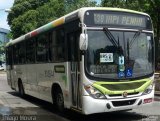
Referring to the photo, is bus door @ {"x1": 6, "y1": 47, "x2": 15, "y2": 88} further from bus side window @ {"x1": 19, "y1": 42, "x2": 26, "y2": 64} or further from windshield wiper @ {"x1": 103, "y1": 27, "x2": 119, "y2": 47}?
windshield wiper @ {"x1": 103, "y1": 27, "x2": 119, "y2": 47}

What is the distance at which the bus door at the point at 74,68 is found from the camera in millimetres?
11312

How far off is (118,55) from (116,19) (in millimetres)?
1058

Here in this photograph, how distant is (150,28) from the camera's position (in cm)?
1210

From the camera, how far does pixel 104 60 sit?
11055 mm

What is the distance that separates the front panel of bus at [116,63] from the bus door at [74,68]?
44 cm

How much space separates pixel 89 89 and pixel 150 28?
274 centimetres

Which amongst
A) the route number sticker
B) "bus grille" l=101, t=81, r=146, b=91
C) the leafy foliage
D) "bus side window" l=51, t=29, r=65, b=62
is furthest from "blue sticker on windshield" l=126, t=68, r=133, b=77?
the leafy foliage

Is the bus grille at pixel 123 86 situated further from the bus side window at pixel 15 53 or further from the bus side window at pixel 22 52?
the bus side window at pixel 15 53

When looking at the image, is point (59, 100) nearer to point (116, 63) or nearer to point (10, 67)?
point (116, 63)

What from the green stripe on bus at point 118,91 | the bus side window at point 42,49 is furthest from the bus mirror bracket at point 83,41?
the bus side window at point 42,49

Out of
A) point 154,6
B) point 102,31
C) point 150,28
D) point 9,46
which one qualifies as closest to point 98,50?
point 102,31

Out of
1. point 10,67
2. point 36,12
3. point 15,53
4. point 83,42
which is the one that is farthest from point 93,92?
point 36,12

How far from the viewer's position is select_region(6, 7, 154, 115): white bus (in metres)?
10.9

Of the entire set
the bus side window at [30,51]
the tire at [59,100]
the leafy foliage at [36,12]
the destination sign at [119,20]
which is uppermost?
the leafy foliage at [36,12]
